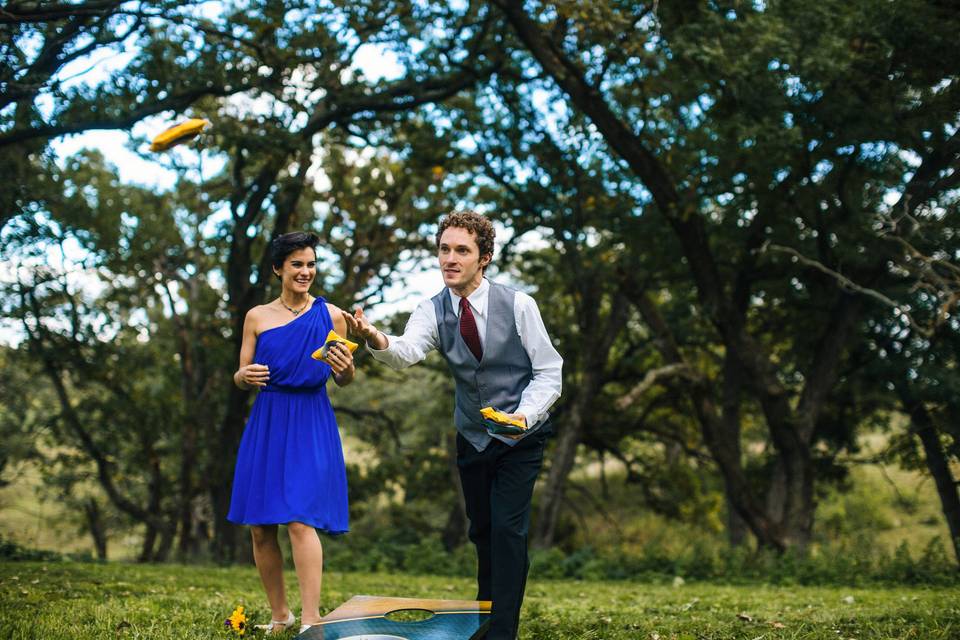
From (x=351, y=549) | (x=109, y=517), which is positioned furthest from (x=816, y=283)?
(x=109, y=517)

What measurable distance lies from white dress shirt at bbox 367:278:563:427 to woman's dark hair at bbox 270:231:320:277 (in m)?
0.82

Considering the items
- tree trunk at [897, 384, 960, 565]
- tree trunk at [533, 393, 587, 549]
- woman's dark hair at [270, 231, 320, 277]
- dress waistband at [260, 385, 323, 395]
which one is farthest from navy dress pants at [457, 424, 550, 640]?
tree trunk at [533, 393, 587, 549]

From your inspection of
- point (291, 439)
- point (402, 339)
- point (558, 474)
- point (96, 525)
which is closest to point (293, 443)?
point (291, 439)

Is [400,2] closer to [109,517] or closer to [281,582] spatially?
[281,582]

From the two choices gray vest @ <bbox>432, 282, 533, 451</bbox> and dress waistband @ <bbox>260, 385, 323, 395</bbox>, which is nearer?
gray vest @ <bbox>432, 282, 533, 451</bbox>

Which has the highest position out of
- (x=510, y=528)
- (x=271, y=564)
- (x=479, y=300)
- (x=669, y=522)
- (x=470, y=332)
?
(x=479, y=300)

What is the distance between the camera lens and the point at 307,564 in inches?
179

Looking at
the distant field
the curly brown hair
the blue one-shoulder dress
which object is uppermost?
the curly brown hair

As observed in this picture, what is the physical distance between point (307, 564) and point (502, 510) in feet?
3.60

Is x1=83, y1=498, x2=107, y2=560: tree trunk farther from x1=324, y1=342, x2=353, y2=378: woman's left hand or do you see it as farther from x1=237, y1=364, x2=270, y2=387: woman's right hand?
x1=324, y1=342, x2=353, y2=378: woman's left hand

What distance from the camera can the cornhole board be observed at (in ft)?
13.5

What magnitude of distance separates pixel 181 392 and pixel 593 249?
31.6ft

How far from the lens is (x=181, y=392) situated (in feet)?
63.4

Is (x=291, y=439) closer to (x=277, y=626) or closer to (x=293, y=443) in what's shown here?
(x=293, y=443)
